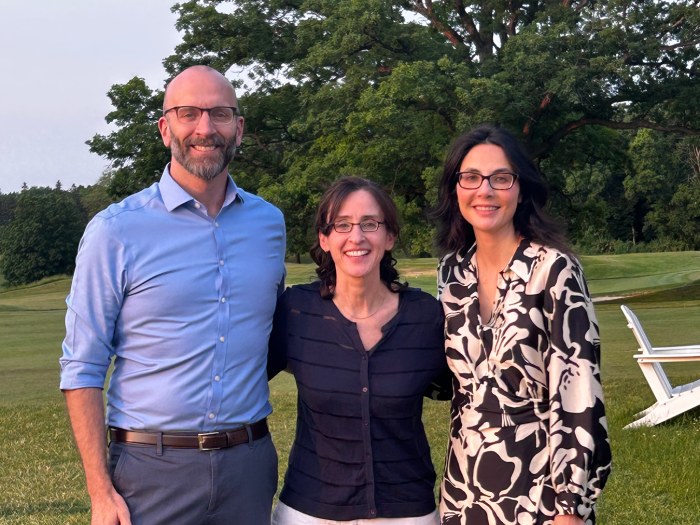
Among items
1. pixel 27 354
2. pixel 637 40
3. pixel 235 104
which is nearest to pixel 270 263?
pixel 235 104

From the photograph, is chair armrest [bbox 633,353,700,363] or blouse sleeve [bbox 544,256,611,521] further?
chair armrest [bbox 633,353,700,363]

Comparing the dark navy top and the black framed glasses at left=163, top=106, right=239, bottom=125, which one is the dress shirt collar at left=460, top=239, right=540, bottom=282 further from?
the black framed glasses at left=163, top=106, right=239, bottom=125

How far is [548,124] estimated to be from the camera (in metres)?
22.6

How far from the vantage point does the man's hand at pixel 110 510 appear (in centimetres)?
241

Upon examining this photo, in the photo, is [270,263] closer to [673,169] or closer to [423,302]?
[423,302]

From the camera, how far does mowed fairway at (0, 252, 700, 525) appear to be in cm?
512

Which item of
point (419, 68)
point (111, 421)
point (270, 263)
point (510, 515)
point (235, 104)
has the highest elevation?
point (419, 68)

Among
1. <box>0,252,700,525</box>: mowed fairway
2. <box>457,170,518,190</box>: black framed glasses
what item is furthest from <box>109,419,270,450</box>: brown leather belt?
<box>0,252,700,525</box>: mowed fairway

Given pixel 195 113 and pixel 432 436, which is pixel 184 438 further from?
pixel 432 436

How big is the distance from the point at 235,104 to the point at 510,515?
5.98 ft

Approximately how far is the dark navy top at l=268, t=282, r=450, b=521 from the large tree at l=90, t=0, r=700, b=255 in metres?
16.1

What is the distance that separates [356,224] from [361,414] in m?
0.70

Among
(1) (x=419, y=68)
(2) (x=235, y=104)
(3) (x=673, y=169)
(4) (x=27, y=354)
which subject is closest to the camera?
(2) (x=235, y=104)

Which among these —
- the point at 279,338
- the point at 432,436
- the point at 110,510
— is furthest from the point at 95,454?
the point at 432,436
